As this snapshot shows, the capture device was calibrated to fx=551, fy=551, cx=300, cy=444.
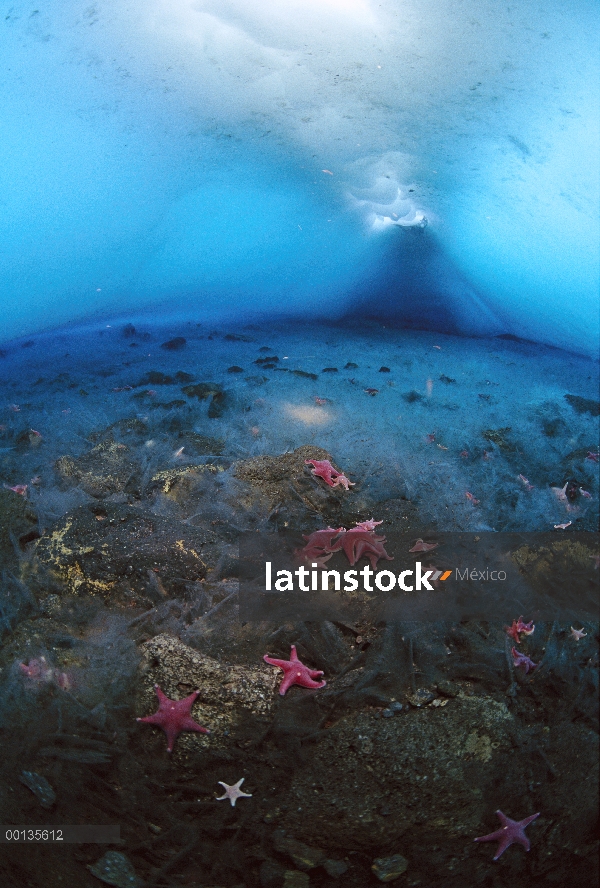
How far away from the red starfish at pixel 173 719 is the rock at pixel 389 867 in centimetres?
74

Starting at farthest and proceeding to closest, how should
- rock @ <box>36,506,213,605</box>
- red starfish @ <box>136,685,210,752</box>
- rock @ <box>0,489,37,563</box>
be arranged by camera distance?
rock @ <box>0,489,37,563</box> < rock @ <box>36,506,213,605</box> < red starfish @ <box>136,685,210,752</box>

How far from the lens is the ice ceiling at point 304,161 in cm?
206

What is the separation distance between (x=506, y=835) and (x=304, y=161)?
2.73m

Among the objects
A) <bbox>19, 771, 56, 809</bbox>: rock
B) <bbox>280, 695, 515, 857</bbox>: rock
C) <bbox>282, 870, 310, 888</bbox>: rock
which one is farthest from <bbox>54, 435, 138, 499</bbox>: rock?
<bbox>282, 870, 310, 888</bbox>: rock

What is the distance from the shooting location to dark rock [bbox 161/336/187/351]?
2.64m

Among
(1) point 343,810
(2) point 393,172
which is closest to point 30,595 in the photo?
(1) point 343,810

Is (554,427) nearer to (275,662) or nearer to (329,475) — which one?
(329,475)

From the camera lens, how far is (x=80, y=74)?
2135mm

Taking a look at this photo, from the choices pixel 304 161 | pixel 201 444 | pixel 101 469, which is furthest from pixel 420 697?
pixel 304 161

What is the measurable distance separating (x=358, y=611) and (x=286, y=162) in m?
1.89

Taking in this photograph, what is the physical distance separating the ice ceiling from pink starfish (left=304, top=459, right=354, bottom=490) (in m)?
0.81

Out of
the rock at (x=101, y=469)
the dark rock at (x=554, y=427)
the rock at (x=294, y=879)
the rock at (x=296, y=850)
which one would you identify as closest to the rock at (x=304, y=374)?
the rock at (x=101, y=469)

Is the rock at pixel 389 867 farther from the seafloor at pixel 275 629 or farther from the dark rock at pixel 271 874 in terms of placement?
the dark rock at pixel 271 874

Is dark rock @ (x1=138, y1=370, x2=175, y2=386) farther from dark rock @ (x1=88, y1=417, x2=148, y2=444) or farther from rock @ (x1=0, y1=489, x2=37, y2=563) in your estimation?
rock @ (x1=0, y1=489, x2=37, y2=563)
